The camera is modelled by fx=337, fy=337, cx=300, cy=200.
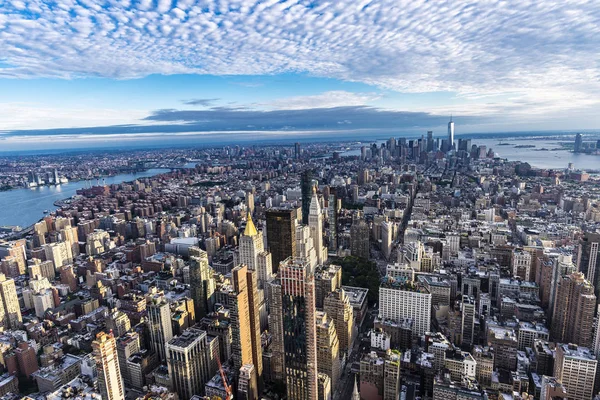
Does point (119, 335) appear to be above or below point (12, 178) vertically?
below

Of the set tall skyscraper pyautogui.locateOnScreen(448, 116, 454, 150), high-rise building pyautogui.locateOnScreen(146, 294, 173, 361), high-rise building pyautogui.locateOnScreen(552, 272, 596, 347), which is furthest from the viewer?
tall skyscraper pyautogui.locateOnScreen(448, 116, 454, 150)

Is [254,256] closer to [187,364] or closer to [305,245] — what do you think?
[305,245]

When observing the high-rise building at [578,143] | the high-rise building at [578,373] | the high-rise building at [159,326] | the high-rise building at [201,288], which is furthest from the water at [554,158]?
the high-rise building at [159,326]

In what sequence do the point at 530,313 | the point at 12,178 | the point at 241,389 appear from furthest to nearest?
the point at 12,178, the point at 530,313, the point at 241,389

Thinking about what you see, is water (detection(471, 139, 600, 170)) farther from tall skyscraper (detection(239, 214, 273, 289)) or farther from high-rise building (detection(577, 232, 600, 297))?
tall skyscraper (detection(239, 214, 273, 289))

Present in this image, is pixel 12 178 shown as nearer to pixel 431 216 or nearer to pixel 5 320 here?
pixel 5 320

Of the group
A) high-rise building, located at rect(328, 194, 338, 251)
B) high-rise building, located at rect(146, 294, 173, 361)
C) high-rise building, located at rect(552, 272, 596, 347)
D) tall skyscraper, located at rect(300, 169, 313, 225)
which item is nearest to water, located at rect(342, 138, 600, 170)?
high-rise building, located at rect(552, 272, 596, 347)

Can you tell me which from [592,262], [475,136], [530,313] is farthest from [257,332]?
[475,136]
